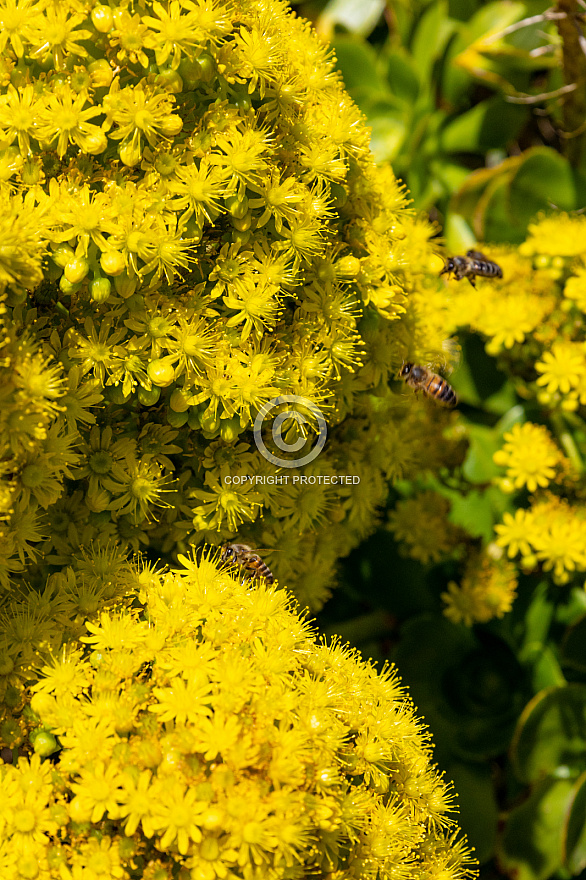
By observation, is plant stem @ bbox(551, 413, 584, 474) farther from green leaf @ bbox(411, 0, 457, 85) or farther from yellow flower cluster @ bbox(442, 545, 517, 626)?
green leaf @ bbox(411, 0, 457, 85)

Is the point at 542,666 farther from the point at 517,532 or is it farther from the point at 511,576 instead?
the point at 517,532

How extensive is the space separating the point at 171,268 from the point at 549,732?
62.9 inches

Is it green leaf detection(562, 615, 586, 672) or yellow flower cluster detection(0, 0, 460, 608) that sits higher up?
yellow flower cluster detection(0, 0, 460, 608)

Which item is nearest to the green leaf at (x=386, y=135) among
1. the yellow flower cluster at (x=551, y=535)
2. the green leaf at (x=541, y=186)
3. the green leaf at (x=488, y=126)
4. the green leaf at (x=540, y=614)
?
the green leaf at (x=488, y=126)

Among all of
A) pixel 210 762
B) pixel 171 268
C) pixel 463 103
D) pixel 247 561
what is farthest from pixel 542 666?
pixel 463 103

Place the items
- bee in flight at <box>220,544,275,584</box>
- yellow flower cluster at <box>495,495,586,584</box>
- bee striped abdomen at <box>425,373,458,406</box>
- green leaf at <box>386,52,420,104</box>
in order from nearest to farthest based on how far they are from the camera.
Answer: bee in flight at <box>220,544,275,584</box>, bee striped abdomen at <box>425,373,458,406</box>, yellow flower cluster at <box>495,495,586,584</box>, green leaf at <box>386,52,420,104</box>

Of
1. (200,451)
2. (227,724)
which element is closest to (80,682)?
(227,724)

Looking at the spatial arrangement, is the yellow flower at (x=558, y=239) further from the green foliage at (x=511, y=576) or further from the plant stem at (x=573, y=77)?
the plant stem at (x=573, y=77)

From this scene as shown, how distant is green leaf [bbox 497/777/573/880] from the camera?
2.25 metres

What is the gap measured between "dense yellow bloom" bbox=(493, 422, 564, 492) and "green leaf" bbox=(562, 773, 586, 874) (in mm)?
764

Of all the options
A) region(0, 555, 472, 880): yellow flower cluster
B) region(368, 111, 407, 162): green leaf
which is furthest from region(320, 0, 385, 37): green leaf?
region(0, 555, 472, 880): yellow flower cluster

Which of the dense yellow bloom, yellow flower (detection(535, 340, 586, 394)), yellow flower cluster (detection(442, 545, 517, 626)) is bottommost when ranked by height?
yellow flower cluster (detection(442, 545, 517, 626))

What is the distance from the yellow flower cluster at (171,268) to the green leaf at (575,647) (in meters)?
0.86

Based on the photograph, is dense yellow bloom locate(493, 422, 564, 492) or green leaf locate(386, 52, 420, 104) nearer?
dense yellow bloom locate(493, 422, 564, 492)
